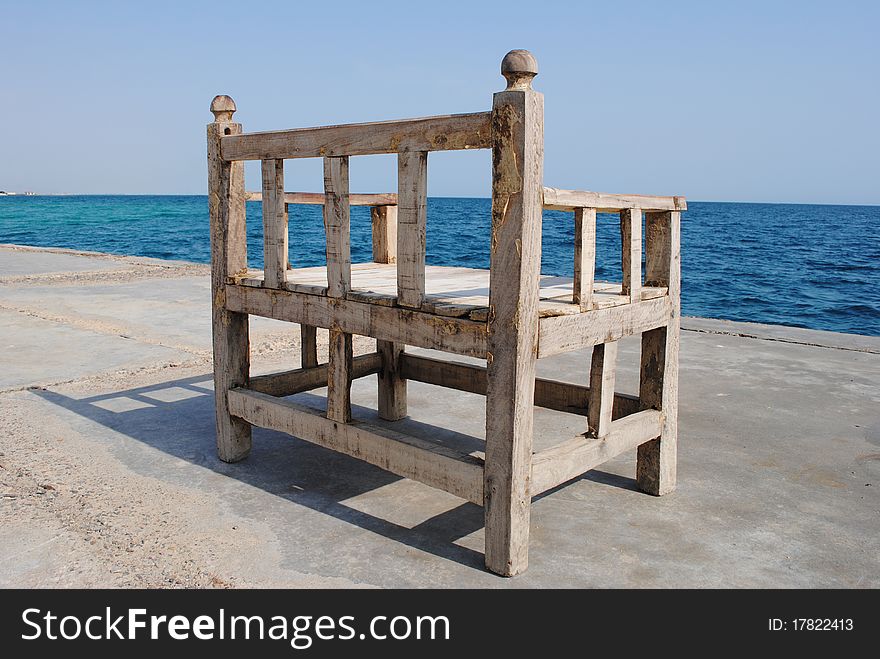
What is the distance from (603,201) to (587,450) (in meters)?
0.98

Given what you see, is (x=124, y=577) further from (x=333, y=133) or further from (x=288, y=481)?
(x=333, y=133)

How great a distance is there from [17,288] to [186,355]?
5037 millimetres

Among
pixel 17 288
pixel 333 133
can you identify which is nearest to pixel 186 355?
pixel 333 133

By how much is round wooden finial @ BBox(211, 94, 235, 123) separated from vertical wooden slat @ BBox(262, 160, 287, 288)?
53cm

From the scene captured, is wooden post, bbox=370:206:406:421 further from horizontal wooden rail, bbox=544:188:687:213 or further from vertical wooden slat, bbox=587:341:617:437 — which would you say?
horizontal wooden rail, bbox=544:188:687:213

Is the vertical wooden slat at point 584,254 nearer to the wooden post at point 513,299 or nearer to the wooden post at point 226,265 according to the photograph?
the wooden post at point 513,299

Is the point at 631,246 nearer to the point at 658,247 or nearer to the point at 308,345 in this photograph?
the point at 658,247

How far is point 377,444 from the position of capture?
3.09m

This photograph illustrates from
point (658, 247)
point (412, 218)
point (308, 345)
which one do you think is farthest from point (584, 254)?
point (308, 345)

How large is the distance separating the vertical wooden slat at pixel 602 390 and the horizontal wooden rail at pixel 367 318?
2.32ft

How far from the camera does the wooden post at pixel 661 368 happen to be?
3453mm

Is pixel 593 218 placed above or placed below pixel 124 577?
above
